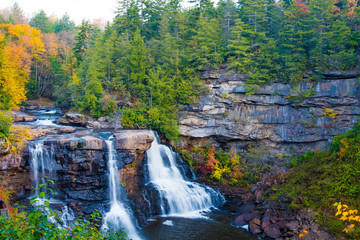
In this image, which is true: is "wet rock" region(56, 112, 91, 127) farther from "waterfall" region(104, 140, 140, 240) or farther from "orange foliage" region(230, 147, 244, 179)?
"orange foliage" region(230, 147, 244, 179)

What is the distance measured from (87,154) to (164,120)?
322 inches

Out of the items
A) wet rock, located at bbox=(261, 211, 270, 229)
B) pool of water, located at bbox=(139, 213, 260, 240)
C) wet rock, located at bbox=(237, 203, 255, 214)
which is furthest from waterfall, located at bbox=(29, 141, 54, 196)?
wet rock, located at bbox=(261, 211, 270, 229)

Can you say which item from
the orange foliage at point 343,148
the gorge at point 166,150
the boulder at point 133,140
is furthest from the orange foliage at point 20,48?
the orange foliage at point 343,148

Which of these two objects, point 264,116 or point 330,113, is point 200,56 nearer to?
point 264,116

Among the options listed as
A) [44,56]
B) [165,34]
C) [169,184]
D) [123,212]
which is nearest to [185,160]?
[169,184]

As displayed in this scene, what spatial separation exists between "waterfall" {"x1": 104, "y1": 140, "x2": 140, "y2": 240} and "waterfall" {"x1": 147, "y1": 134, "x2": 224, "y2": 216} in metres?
2.62

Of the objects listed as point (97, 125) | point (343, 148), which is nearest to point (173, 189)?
point (97, 125)

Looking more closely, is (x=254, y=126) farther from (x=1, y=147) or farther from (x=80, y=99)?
(x=1, y=147)

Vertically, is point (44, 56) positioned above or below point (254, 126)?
above

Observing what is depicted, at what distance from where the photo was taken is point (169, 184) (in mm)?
18703

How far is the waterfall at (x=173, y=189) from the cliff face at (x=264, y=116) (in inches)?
158

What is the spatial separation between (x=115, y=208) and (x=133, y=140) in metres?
4.61

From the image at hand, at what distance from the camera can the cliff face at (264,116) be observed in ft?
75.4

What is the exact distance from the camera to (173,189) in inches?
706
